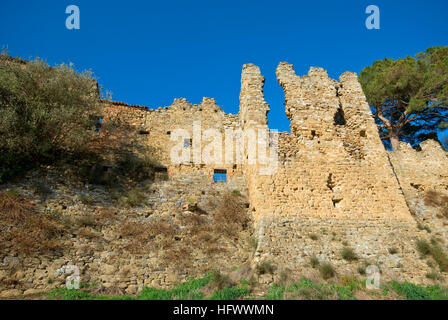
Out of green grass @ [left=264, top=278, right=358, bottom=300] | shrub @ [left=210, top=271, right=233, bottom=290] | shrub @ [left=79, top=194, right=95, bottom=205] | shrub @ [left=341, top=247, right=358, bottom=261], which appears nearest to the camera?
green grass @ [left=264, top=278, right=358, bottom=300]

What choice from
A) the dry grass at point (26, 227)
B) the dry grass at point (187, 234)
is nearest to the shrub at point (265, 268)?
the dry grass at point (187, 234)

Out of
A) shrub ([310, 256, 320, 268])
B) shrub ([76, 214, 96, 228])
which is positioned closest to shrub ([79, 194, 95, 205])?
shrub ([76, 214, 96, 228])

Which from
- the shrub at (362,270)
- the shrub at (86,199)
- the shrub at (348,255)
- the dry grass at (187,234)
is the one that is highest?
the shrub at (86,199)

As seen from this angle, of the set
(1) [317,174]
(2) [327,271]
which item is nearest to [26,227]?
(2) [327,271]

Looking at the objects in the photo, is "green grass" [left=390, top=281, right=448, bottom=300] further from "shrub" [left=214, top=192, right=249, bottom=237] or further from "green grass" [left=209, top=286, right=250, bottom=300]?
"shrub" [left=214, top=192, right=249, bottom=237]

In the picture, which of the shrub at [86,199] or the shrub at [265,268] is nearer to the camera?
the shrub at [265,268]

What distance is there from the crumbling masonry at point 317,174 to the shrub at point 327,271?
410mm

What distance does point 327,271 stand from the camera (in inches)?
296

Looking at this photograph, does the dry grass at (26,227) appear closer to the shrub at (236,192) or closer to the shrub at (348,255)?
the shrub at (236,192)

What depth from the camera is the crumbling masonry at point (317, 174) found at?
332 inches

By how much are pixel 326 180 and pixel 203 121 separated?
21.9 ft

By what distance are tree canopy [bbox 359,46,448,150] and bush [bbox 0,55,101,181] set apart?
56.0 ft

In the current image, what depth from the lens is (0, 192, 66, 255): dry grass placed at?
7.06 meters
